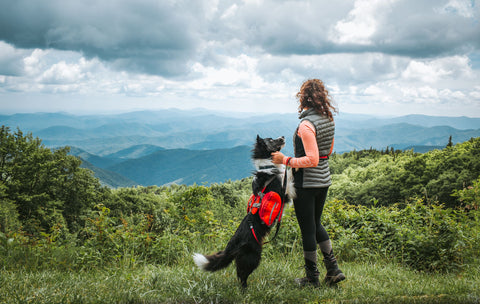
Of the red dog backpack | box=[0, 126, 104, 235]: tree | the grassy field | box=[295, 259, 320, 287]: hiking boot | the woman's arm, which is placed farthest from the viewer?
box=[0, 126, 104, 235]: tree

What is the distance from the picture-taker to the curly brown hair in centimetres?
327

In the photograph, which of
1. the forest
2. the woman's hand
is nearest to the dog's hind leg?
the forest

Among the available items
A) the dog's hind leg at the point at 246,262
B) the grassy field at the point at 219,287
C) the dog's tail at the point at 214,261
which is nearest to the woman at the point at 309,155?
the grassy field at the point at 219,287

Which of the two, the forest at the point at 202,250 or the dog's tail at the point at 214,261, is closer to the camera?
the forest at the point at 202,250

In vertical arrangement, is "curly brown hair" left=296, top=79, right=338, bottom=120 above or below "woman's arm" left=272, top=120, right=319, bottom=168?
above

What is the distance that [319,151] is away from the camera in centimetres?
334

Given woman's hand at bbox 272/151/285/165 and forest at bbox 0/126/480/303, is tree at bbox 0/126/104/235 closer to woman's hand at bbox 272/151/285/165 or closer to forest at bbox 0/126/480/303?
forest at bbox 0/126/480/303

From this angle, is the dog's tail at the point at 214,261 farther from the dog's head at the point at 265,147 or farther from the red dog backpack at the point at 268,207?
the dog's head at the point at 265,147

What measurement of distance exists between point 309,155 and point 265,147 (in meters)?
0.52

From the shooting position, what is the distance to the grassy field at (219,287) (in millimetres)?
2951

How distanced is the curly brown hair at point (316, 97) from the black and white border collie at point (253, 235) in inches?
20.0

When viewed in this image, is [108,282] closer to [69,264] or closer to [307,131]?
[69,264]

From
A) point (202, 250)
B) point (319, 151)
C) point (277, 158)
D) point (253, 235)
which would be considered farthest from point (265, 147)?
point (202, 250)

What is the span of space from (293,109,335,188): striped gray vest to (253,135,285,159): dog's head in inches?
8.3
